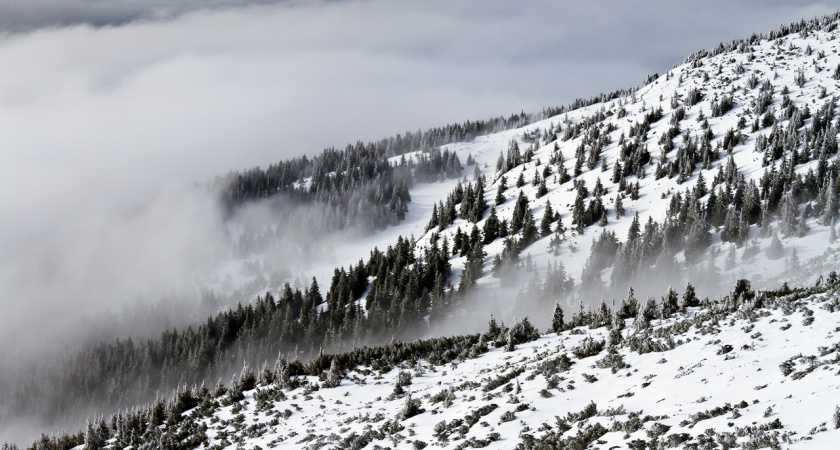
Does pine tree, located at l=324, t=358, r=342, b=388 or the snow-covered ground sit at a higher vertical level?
the snow-covered ground

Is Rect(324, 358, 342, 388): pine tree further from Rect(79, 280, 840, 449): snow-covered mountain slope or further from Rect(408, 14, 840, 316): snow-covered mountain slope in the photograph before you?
Rect(408, 14, 840, 316): snow-covered mountain slope

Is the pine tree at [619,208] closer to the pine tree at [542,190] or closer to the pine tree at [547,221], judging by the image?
the pine tree at [547,221]

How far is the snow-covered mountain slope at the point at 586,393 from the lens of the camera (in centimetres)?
1811

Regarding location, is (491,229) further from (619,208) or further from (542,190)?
(619,208)

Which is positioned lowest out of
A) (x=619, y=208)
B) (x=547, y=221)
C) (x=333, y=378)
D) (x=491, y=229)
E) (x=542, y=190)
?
(x=333, y=378)

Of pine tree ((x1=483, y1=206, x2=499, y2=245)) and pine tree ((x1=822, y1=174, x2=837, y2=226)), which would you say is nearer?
pine tree ((x1=822, y1=174, x2=837, y2=226))

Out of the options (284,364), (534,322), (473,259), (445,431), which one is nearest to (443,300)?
(473,259)

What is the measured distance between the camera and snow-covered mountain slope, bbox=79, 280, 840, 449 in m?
18.1

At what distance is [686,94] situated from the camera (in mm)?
152875

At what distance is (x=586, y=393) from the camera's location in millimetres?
26250

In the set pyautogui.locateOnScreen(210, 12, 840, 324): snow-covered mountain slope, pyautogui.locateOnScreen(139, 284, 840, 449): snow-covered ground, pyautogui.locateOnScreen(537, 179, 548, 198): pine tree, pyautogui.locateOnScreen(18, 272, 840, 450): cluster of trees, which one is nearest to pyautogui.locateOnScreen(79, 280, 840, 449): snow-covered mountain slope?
pyautogui.locateOnScreen(139, 284, 840, 449): snow-covered ground

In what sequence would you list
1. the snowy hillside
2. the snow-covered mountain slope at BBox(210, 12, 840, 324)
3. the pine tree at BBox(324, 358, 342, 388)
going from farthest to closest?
the snow-covered mountain slope at BBox(210, 12, 840, 324) < the pine tree at BBox(324, 358, 342, 388) < the snowy hillside

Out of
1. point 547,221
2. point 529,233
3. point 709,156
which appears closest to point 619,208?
point 547,221

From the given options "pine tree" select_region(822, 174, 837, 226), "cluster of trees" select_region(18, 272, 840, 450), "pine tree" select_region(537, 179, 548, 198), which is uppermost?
"pine tree" select_region(537, 179, 548, 198)
